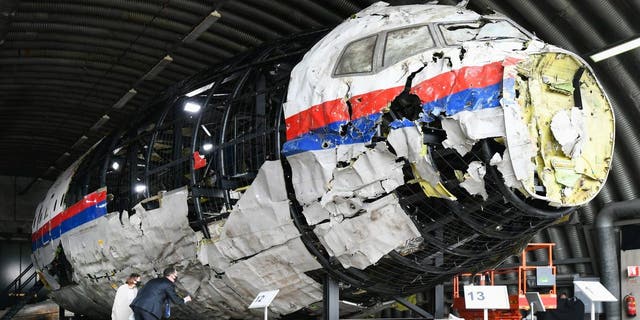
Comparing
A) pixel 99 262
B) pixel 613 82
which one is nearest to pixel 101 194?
pixel 99 262

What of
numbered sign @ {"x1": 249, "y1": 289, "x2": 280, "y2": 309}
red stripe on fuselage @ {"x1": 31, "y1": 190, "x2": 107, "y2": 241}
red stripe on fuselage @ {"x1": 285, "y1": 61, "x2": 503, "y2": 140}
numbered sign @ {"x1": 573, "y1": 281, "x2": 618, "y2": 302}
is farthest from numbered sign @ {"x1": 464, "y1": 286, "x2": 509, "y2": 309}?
red stripe on fuselage @ {"x1": 31, "y1": 190, "x2": 107, "y2": 241}

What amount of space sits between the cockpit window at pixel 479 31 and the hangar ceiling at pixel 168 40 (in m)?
4.66

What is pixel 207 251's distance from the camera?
6.93m

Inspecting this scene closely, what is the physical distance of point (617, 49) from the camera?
9.81m

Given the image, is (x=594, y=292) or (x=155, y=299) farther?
(x=594, y=292)

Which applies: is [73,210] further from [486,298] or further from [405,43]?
[405,43]

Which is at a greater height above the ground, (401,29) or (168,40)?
(168,40)

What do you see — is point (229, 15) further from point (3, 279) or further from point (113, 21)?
point (3, 279)

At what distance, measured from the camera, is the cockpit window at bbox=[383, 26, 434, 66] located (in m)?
5.42

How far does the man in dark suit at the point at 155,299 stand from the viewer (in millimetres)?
7078

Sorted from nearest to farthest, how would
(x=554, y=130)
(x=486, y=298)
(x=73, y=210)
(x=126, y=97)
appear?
(x=554, y=130) → (x=486, y=298) → (x=73, y=210) → (x=126, y=97)

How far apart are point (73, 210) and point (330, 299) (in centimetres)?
638

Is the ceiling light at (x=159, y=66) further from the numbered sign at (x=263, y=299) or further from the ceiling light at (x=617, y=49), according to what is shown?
the ceiling light at (x=617, y=49)

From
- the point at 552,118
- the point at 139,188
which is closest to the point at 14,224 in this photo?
the point at 139,188
